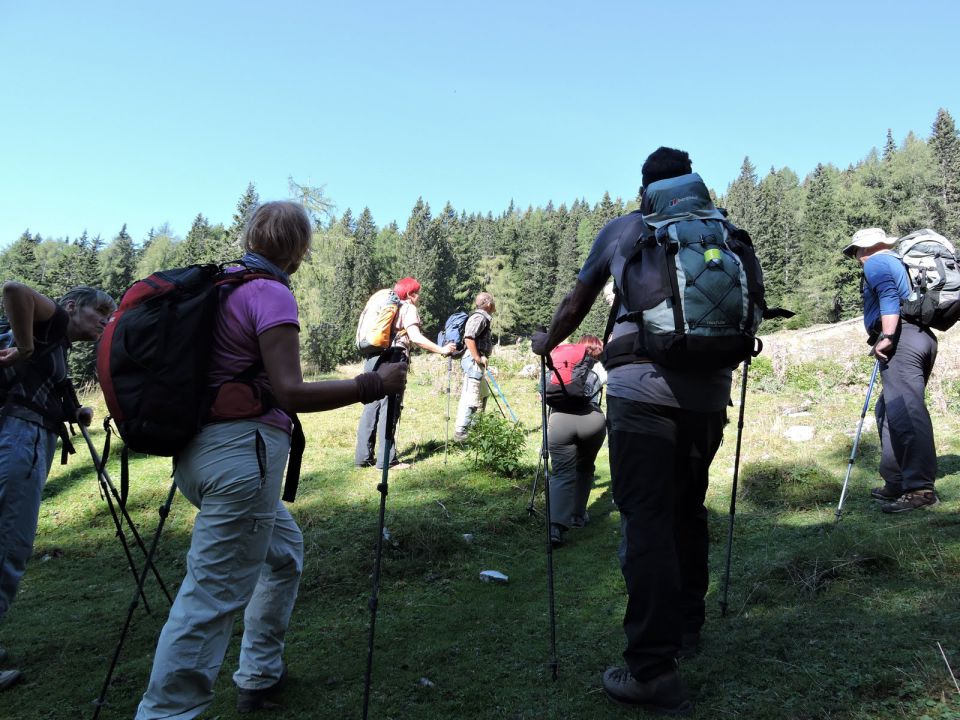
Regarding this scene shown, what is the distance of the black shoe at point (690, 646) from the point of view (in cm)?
323

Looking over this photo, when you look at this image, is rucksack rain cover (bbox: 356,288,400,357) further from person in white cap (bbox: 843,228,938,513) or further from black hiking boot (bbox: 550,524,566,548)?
person in white cap (bbox: 843,228,938,513)

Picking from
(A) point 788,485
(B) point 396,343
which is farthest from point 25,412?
(A) point 788,485

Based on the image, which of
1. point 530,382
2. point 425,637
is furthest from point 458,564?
point 530,382

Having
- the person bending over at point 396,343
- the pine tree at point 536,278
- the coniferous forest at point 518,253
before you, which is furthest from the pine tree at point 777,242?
the person bending over at point 396,343

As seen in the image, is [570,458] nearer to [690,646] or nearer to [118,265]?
[690,646]

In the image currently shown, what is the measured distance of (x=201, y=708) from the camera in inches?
100

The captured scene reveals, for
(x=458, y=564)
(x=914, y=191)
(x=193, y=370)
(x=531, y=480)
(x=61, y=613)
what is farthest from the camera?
(x=914, y=191)

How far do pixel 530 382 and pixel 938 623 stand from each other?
14974mm

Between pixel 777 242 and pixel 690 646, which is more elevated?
pixel 777 242

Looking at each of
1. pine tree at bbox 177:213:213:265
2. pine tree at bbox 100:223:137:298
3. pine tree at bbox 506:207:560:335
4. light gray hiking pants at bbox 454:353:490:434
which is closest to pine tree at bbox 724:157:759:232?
pine tree at bbox 506:207:560:335

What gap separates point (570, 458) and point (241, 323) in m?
4.06

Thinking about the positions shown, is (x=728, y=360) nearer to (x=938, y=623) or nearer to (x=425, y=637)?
(x=938, y=623)

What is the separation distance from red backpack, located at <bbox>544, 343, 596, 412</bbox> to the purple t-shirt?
3.72m

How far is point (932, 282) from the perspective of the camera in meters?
5.46
